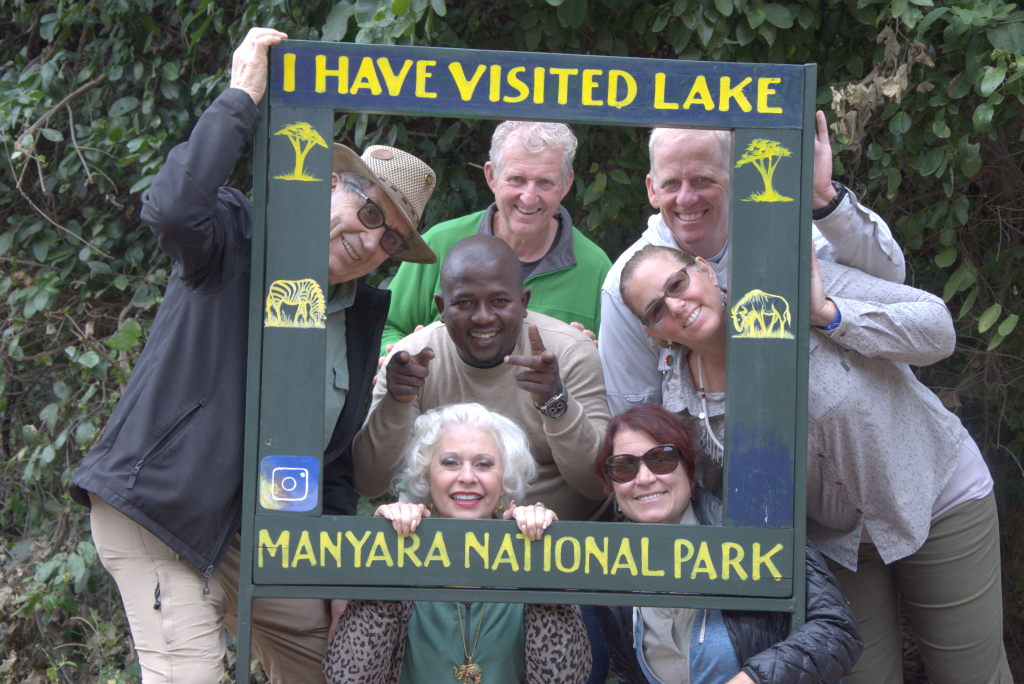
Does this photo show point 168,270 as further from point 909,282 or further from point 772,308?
point 909,282

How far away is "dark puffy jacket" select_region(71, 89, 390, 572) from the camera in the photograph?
1.76 meters

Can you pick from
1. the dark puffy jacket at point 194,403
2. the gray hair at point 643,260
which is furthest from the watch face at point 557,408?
the dark puffy jacket at point 194,403

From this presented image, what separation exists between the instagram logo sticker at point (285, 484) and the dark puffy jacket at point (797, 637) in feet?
2.56

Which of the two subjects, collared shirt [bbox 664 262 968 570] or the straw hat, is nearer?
collared shirt [bbox 664 262 968 570]

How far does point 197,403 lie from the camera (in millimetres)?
1816

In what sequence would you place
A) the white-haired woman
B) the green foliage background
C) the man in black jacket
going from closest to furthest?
the man in black jacket → the white-haired woman → the green foliage background

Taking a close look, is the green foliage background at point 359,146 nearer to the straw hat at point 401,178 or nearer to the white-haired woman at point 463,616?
the straw hat at point 401,178

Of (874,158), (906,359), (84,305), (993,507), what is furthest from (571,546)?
(84,305)

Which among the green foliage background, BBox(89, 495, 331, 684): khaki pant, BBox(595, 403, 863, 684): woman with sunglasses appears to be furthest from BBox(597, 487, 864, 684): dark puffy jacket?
the green foliage background

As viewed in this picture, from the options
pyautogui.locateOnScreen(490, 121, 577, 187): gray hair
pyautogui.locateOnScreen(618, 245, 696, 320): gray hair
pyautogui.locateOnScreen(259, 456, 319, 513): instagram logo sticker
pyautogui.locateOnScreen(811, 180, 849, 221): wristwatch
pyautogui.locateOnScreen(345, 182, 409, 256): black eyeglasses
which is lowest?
pyautogui.locateOnScreen(259, 456, 319, 513): instagram logo sticker

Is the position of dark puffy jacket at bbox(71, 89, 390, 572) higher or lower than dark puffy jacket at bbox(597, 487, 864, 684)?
higher

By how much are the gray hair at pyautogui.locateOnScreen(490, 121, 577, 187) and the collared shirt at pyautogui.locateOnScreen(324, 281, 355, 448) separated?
2.46 ft

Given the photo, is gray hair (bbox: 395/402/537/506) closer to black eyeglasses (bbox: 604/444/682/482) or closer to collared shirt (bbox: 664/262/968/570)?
black eyeglasses (bbox: 604/444/682/482)

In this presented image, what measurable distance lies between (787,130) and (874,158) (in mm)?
1243
